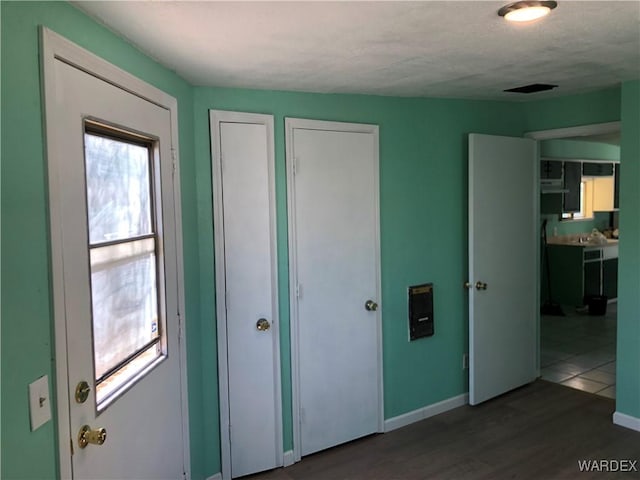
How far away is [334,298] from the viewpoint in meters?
3.21

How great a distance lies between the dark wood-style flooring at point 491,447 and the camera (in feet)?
9.60

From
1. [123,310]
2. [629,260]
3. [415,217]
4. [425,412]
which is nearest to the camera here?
[123,310]

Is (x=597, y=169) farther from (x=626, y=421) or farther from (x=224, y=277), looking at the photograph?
(x=224, y=277)

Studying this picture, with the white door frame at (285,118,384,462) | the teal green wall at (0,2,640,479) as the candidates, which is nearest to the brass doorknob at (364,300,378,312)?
the teal green wall at (0,2,640,479)

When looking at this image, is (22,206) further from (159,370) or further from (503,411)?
(503,411)

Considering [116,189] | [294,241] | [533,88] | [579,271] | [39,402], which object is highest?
[533,88]

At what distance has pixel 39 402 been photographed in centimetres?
135

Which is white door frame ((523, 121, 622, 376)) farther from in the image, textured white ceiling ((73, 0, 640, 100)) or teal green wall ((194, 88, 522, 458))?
textured white ceiling ((73, 0, 640, 100))

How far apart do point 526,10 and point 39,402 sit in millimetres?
2051

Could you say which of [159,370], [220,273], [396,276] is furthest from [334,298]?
[159,370]

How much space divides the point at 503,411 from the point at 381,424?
1.00m

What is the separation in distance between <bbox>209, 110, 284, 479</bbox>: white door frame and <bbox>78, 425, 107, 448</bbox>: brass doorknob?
4.15ft

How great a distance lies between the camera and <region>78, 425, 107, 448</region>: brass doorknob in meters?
1.54

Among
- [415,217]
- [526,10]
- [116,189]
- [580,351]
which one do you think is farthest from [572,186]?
[116,189]
